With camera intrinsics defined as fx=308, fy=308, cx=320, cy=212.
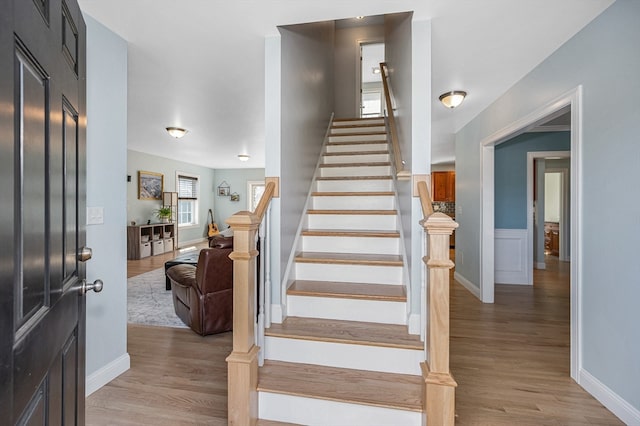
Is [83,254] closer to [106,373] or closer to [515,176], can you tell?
[106,373]

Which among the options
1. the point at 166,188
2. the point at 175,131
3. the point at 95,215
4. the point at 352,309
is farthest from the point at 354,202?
the point at 166,188

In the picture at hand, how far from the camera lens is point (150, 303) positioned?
3654 mm

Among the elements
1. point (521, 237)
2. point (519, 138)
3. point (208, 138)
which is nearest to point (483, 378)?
point (521, 237)

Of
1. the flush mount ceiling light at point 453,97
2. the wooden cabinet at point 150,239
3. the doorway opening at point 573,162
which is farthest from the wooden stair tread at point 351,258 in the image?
the wooden cabinet at point 150,239

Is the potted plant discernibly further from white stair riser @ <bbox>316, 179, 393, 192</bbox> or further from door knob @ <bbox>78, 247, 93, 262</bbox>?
door knob @ <bbox>78, 247, 93, 262</bbox>

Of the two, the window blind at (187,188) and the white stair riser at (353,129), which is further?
the window blind at (187,188)

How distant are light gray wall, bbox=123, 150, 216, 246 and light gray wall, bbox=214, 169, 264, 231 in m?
0.22

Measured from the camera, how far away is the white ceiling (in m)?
1.86

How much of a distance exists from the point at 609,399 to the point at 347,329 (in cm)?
158

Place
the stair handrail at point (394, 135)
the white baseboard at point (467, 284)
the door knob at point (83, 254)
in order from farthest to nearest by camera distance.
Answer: the white baseboard at point (467, 284) < the stair handrail at point (394, 135) < the door knob at point (83, 254)

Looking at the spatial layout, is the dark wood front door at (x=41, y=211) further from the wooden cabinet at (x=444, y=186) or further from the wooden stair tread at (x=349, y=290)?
the wooden cabinet at (x=444, y=186)

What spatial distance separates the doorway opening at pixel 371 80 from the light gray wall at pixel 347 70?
60cm

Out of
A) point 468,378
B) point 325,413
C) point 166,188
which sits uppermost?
point 166,188

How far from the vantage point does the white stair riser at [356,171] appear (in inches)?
132
